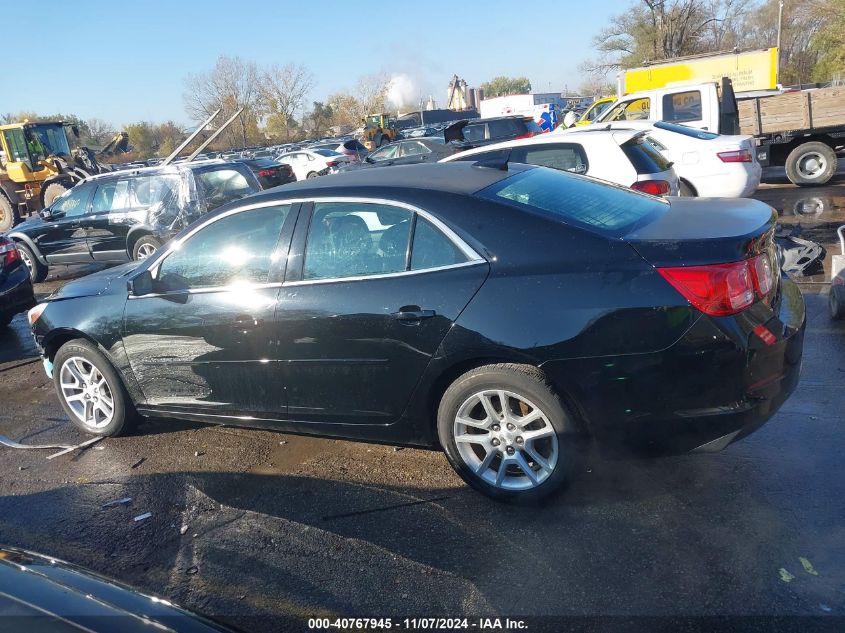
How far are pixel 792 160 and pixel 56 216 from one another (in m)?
12.6

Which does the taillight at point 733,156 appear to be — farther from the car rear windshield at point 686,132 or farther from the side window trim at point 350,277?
the side window trim at point 350,277

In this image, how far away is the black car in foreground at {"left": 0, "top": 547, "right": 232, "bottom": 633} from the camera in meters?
1.90

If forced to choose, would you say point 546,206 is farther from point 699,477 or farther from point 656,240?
point 699,477

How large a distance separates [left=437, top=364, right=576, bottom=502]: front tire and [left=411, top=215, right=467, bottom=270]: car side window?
0.56 metres

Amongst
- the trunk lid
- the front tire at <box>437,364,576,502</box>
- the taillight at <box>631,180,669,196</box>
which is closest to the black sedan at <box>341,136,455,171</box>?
the taillight at <box>631,180,669,196</box>

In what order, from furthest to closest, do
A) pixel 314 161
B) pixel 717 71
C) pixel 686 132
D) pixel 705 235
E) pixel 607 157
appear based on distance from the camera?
pixel 314 161 < pixel 717 71 < pixel 686 132 < pixel 607 157 < pixel 705 235

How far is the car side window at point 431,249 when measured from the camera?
11.3 ft

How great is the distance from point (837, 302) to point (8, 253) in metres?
8.50

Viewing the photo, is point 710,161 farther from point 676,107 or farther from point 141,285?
point 141,285

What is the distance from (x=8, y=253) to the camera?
809 cm

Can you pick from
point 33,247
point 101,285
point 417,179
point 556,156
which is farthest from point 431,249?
point 33,247

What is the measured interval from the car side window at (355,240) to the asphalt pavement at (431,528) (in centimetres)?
119

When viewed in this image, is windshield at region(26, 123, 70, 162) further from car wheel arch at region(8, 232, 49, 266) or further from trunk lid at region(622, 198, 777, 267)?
trunk lid at region(622, 198, 777, 267)

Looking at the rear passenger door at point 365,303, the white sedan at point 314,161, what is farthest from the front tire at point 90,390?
the white sedan at point 314,161
